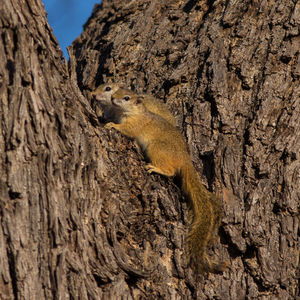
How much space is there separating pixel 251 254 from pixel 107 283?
3.86ft

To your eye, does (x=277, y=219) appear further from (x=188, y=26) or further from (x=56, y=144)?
(x=188, y=26)

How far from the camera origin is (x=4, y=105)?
2.72 meters

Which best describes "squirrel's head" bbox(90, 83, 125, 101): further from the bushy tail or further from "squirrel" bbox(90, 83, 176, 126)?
the bushy tail

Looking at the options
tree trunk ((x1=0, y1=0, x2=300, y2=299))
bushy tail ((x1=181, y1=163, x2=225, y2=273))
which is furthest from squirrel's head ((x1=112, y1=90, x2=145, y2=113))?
bushy tail ((x1=181, y1=163, x2=225, y2=273))

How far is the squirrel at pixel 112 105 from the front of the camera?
15.8ft

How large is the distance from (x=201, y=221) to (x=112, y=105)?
2269 mm

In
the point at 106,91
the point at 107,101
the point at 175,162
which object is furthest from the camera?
the point at 107,101

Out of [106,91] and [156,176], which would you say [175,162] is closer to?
[156,176]

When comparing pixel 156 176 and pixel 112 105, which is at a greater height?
pixel 112 105

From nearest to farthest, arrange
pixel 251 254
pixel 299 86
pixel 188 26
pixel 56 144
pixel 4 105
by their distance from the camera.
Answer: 1. pixel 4 105
2. pixel 56 144
3. pixel 251 254
4. pixel 299 86
5. pixel 188 26

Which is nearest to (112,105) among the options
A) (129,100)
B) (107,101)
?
(107,101)

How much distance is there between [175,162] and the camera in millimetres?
4066

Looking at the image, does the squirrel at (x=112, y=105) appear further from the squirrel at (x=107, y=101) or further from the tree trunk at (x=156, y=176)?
the tree trunk at (x=156, y=176)

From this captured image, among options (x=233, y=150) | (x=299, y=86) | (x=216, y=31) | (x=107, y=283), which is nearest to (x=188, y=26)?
(x=216, y=31)
